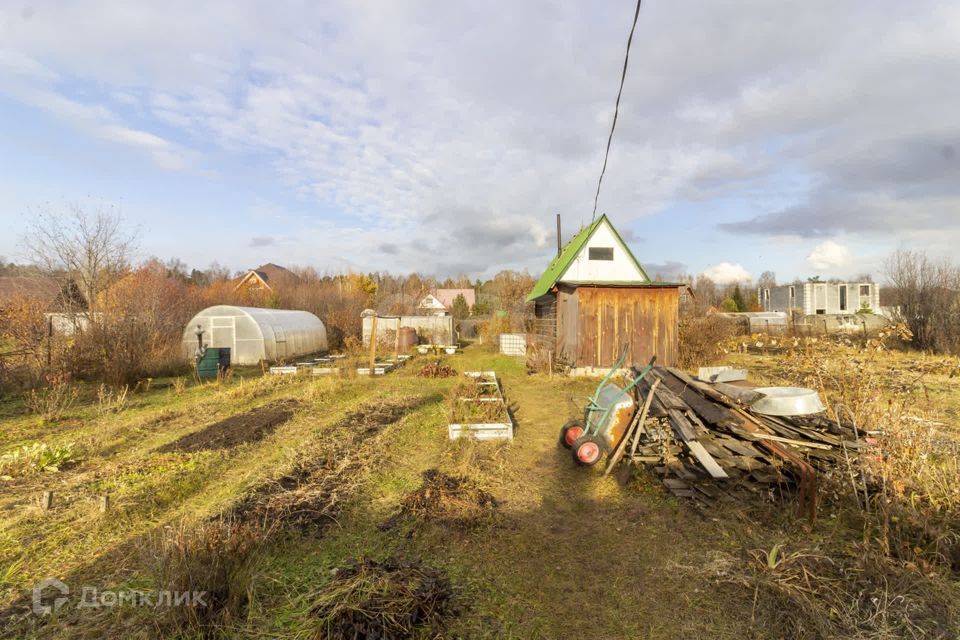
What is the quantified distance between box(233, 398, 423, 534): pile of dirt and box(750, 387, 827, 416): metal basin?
17.7 feet

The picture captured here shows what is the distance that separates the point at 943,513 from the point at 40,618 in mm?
7825

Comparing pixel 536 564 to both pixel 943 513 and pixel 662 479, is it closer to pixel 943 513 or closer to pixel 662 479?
pixel 662 479

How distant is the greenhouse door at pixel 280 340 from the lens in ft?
60.1

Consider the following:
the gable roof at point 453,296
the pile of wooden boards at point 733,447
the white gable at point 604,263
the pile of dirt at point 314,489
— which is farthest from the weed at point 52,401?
the gable roof at point 453,296

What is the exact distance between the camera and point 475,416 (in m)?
8.83

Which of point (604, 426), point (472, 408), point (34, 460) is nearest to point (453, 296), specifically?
point (472, 408)

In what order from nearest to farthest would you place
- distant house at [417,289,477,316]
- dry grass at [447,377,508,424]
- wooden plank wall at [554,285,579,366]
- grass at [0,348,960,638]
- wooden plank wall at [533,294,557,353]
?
grass at [0,348,960,638] < dry grass at [447,377,508,424] < wooden plank wall at [554,285,579,366] < wooden plank wall at [533,294,557,353] < distant house at [417,289,477,316]

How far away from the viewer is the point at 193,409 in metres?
9.92

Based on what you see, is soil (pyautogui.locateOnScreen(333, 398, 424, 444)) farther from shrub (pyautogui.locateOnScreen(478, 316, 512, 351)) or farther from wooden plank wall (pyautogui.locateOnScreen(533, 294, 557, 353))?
shrub (pyautogui.locateOnScreen(478, 316, 512, 351))

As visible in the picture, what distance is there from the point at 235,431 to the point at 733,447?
814 cm

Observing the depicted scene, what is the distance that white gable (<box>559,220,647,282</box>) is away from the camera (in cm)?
1725

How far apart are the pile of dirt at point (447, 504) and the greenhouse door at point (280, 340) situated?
48.4 ft

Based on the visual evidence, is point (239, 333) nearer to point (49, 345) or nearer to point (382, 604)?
point (49, 345)

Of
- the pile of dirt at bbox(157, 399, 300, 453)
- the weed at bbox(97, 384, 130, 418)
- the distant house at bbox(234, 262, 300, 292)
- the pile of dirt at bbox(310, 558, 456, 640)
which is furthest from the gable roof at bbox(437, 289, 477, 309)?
the pile of dirt at bbox(310, 558, 456, 640)
